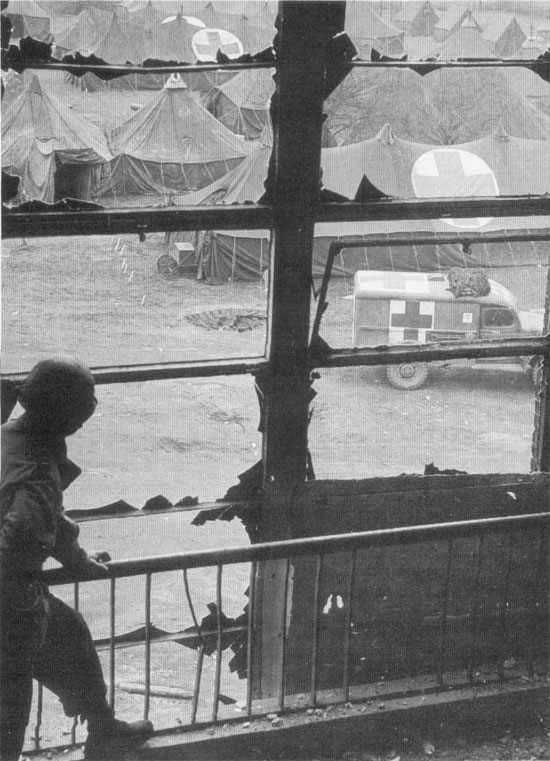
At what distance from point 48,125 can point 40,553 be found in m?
20.7

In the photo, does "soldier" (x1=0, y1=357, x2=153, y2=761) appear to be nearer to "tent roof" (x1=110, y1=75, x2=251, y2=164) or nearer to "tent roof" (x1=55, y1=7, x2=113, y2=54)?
"tent roof" (x1=55, y1=7, x2=113, y2=54)

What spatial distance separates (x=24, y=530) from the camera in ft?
9.77

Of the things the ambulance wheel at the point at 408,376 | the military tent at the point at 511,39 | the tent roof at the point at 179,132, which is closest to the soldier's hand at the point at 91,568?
the ambulance wheel at the point at 408,376

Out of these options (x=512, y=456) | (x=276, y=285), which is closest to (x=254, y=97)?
(x=512, y=456)

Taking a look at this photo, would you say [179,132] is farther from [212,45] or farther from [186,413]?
[186,413]

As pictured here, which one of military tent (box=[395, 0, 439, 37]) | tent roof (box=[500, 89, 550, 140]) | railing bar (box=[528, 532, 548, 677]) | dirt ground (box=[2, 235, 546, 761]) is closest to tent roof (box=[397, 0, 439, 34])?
military tent (box=[395, 0, 439, 37])

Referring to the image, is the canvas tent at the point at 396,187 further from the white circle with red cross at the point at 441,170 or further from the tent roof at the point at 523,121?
the tent roof at the point at 523,121

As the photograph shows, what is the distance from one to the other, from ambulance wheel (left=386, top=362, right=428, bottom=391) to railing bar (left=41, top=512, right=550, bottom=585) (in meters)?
13.1

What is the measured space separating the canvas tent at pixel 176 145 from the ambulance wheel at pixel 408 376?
789 cm

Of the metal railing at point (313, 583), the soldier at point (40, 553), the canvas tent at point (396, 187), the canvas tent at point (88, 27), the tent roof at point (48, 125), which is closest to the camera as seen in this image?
the soldier at point (40, 553)

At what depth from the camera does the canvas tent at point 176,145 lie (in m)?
22.7

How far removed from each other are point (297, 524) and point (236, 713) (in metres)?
0.94

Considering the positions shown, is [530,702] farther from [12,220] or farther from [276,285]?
[12,220]

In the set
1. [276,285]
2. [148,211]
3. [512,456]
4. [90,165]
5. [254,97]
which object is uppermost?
[254,97]
